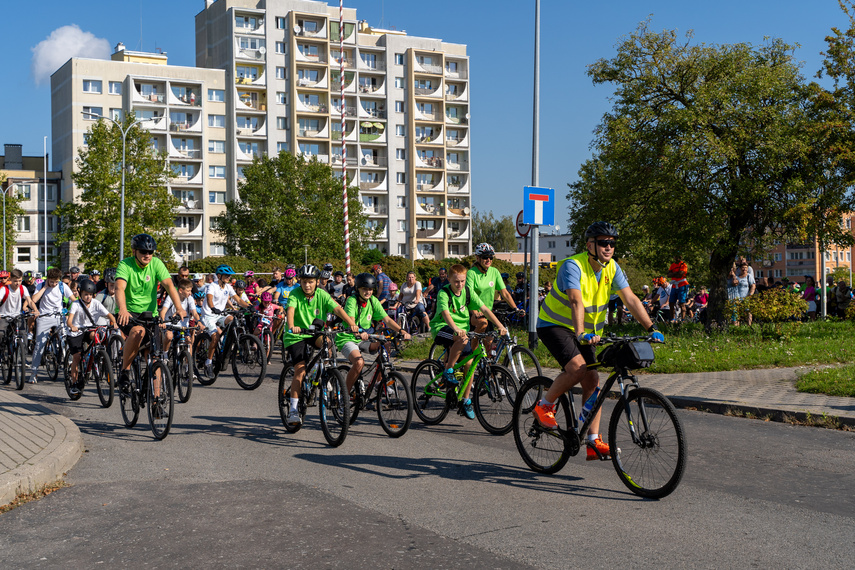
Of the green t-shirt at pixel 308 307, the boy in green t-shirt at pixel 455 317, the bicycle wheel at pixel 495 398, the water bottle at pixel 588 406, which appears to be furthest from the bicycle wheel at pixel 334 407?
the water bottle at pixel 588 406

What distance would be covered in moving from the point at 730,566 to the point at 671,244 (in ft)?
58.4

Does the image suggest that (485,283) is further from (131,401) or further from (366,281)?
(131,401)

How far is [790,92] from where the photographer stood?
2080 cm

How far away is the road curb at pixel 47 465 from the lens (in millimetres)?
6125

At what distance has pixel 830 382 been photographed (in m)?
11.2

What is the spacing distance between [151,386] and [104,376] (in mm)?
→ 2589

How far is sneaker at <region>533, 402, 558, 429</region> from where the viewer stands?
662 centimetres

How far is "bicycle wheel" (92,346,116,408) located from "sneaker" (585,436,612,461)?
6695mm

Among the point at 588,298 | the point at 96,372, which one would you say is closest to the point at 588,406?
the point at 588,298

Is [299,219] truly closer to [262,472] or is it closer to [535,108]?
[535,108]

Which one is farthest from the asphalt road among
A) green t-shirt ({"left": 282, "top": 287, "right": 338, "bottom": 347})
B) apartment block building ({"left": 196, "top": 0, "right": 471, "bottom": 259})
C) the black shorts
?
apartment block building ({"left": 196, "top": 0, "right": 471, "bottom": 259})

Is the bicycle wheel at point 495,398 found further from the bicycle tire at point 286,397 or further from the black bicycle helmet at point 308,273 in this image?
the black bicycle helmet at point 308,273

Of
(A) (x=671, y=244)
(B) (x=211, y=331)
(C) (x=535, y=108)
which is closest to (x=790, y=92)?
(A) (x=671, y=244)

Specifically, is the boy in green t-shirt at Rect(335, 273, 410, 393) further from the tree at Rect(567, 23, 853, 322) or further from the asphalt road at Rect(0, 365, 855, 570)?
the tree at Rect(567, 23, 853, 322)
